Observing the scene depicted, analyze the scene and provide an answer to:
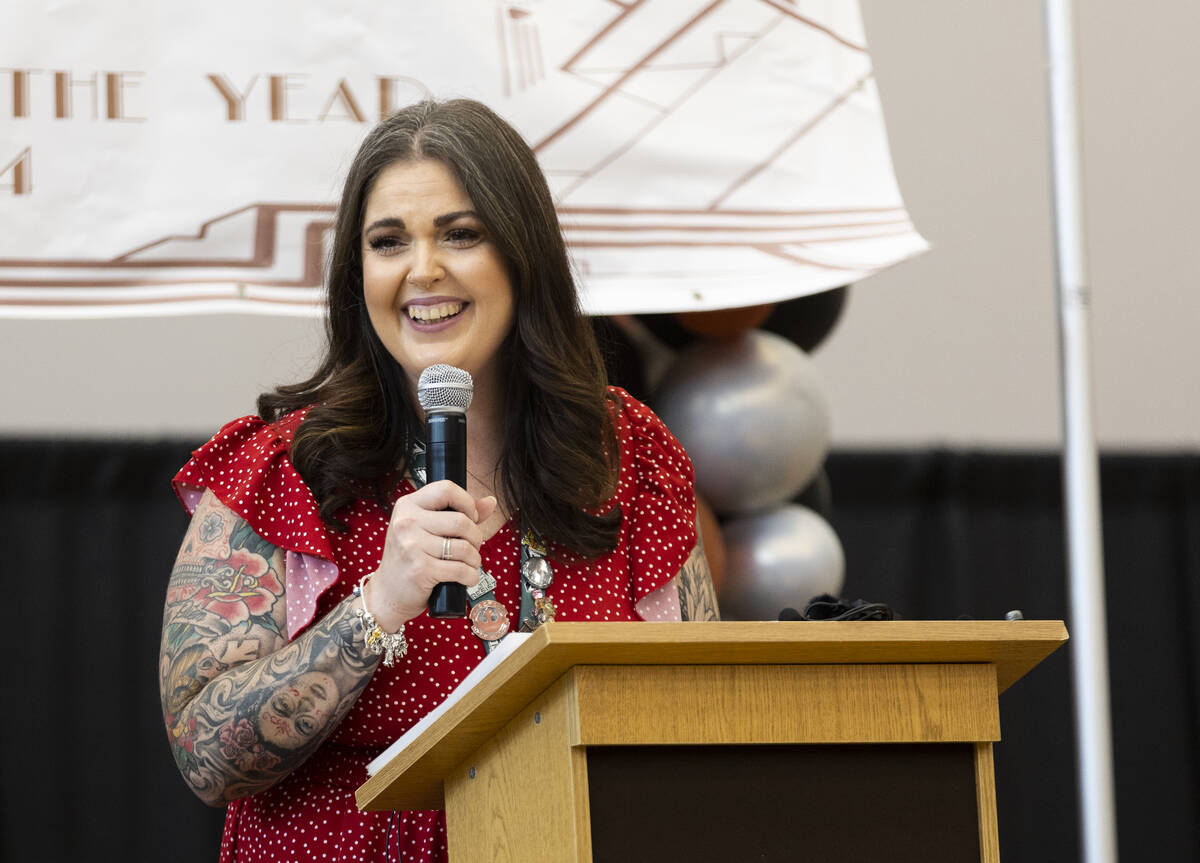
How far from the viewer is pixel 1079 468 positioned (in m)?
2.52

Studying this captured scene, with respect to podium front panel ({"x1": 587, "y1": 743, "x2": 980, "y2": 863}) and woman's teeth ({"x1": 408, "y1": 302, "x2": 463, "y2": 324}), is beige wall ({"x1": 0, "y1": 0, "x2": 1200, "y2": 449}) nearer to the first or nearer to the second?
woman's teeth ({"x1": 408, "y1": 302, "x2": 463, "y2": 324})

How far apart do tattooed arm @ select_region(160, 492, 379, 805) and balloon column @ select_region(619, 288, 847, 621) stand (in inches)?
47.8

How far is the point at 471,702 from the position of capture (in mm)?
A: 1175

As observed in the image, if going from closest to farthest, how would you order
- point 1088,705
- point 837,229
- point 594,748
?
point 594,748
point 1088,705
point 837,229

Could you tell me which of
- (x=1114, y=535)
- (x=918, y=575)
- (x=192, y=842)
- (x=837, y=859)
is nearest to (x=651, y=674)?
(x=837, y=859)

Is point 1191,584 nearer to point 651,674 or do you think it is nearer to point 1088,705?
point 1088,705

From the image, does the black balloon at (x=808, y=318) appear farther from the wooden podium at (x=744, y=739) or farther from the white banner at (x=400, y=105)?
the wooden podium at (x=744, y=739)

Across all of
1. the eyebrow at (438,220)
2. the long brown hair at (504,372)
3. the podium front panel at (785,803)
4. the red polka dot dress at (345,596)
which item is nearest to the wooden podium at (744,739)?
the podium front panel at (785,803)

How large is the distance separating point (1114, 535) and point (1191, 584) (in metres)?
0.22

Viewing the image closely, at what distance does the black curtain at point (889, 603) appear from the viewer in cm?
311

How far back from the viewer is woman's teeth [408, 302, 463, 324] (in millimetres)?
1761

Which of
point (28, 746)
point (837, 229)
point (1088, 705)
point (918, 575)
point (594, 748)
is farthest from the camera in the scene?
point (918, 575)

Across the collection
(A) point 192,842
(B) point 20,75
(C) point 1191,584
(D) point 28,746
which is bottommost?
(A) point 192,842

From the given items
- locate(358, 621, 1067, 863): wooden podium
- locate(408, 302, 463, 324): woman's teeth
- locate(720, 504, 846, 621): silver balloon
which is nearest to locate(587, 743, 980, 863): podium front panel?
locate(358, 621, 1067, 863): wooden podium
